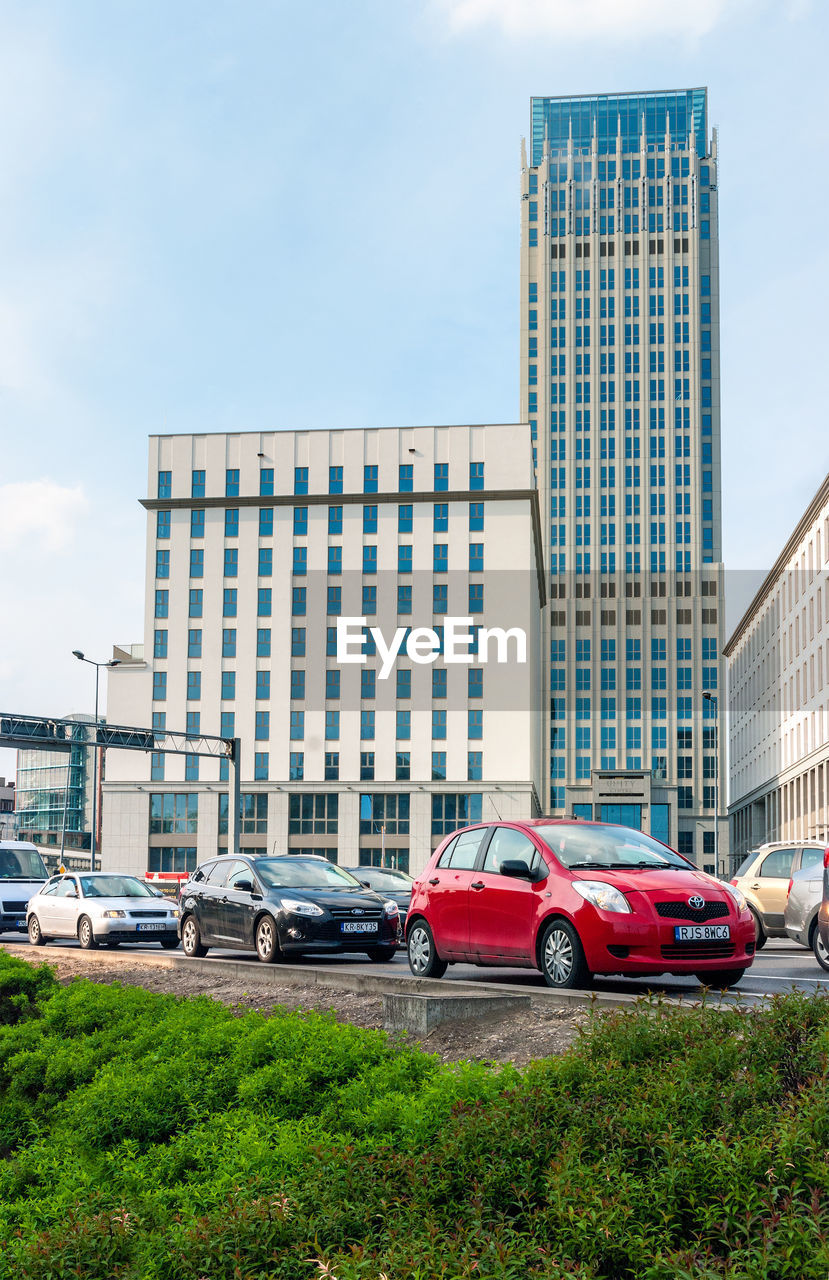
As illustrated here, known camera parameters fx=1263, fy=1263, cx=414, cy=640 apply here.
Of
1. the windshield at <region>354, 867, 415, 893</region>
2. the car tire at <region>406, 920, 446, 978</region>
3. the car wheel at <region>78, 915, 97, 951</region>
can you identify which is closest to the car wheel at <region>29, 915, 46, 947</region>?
the car wheel at <region>78, 915, 97, 951</region>

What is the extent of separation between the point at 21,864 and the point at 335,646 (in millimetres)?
56850

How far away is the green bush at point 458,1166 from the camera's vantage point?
4070mm

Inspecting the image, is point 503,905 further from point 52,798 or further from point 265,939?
point 52,798

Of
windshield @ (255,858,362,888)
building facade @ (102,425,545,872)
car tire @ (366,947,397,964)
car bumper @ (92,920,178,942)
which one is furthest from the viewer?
building facade @ (102,425,545,872)

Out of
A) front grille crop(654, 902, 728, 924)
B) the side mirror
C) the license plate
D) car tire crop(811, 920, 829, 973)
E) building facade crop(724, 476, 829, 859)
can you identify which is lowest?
car tire crop(811, 920, 829, 973)

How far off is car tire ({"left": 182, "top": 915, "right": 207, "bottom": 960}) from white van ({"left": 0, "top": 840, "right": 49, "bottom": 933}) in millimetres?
9887

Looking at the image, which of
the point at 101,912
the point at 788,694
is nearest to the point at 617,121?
the point at 788,694

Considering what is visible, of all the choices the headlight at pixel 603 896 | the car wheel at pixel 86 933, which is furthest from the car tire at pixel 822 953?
the car wheel at pixel 86 933

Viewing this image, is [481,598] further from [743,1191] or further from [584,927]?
[743,1191]

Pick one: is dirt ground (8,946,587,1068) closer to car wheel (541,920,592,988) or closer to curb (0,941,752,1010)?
curb (0,941,752,1010)

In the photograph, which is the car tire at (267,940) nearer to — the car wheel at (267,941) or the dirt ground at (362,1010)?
the car wheel at (267,941)

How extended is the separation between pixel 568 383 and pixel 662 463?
12.7 m

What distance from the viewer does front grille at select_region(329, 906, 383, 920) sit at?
1554cm

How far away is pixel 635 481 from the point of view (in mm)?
125750
